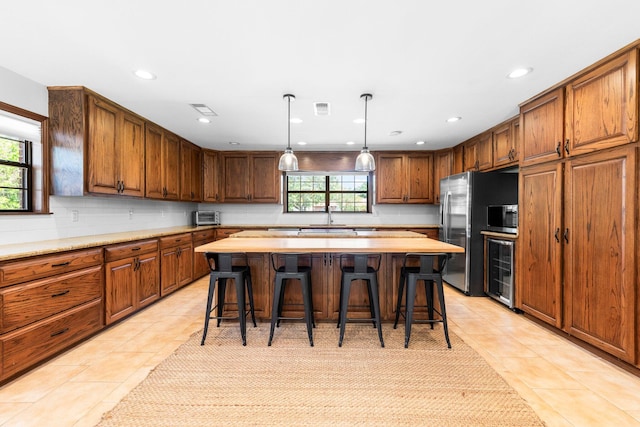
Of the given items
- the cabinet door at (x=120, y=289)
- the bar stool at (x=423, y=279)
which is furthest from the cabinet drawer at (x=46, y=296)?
the bar stool at (x=423, y=279)

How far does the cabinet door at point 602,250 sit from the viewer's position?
2.02 m

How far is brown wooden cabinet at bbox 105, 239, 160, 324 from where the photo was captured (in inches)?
106

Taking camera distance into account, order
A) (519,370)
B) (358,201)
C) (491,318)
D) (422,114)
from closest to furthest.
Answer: (519,370) < (491,318) < (422,114) < (358,201)

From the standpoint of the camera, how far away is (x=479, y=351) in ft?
7.73

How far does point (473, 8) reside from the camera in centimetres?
162

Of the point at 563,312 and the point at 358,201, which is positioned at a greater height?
the point at 358,201

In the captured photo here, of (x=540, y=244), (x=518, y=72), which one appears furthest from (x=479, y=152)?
(x=518, y=72)

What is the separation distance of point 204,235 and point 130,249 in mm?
1803

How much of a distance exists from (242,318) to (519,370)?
2154mm

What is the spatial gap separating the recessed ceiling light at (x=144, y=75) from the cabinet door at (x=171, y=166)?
1735mm

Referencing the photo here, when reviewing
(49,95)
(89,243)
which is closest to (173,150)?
(49,95)

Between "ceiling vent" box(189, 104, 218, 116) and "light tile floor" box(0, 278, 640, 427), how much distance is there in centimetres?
232

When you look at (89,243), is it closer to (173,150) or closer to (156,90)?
(156,90)

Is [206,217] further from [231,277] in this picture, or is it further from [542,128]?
[542,128]
